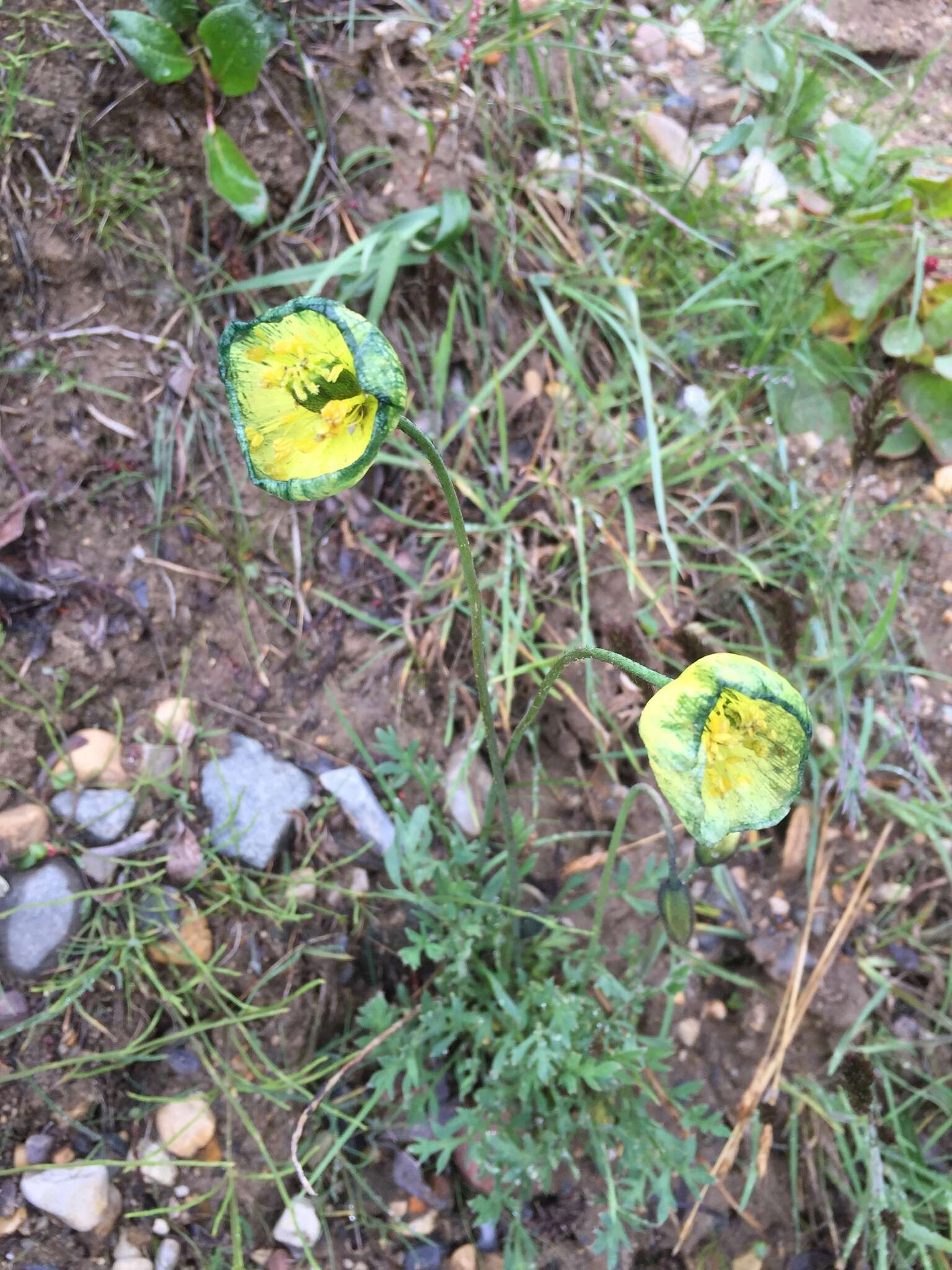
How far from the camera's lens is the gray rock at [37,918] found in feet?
6.18

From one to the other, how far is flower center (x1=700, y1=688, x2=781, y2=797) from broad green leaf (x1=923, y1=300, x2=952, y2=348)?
1749 mm

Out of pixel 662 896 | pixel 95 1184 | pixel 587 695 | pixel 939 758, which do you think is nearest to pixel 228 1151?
pixel 95 1184

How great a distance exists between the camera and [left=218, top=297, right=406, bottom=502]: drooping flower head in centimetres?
130

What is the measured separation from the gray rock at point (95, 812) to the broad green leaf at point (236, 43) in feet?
5.44

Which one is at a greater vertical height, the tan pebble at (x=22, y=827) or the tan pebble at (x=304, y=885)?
the tan pebble at (x=22, y=827)

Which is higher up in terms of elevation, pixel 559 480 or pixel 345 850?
pixel 559 480

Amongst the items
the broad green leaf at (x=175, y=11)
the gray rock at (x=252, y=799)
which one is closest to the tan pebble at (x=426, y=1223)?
the gray rock at (x=252, y=799)

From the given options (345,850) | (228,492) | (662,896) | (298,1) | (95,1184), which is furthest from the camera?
(298,1)

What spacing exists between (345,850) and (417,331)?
1.32 metres

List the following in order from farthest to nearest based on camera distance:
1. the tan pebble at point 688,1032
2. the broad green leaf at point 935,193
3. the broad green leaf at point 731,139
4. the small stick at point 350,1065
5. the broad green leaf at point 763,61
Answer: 1. the broad green leaf at point 763,61
2. the broad green leaf at point 935,193
3. the broad green leaf at point 731,139
4. the tan pebble at point 688,1032
5. the small stick at point 350,1065

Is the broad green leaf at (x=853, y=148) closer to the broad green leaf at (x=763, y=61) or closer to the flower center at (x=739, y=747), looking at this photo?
the broad green leaf at (x=763, y=61)

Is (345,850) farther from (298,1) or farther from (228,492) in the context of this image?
(298,1)

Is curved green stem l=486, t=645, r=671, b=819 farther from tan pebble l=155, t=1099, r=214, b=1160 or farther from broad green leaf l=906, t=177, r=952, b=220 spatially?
broad green leaf l=906, t=177, r=952, b=220

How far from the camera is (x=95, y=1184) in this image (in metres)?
1.85
